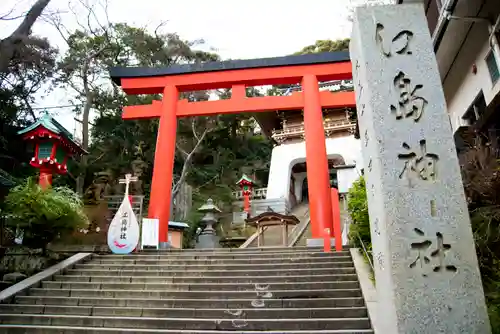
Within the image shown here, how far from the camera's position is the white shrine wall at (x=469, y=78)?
6879 millimetres

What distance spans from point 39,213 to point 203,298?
393 cm

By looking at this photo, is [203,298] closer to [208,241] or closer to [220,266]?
[220,266]

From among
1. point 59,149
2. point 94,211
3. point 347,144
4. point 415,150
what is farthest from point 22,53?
point 415,150

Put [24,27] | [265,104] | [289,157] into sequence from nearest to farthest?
[24,27] → [265,104] → [289,157]

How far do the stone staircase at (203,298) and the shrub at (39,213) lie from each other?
3.03ft

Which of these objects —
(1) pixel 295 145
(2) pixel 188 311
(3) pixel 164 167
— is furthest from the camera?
(1) pixel 295 145

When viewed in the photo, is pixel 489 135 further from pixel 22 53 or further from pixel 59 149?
pixel 22 53

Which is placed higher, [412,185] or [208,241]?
[208,241]

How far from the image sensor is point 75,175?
743 inches

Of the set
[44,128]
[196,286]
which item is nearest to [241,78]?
[44,128]

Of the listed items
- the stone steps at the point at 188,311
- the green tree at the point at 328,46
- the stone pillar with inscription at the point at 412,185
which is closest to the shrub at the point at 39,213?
the stone steps at the point at 188,311

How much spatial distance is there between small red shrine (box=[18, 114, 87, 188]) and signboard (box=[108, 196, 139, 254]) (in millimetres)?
2860

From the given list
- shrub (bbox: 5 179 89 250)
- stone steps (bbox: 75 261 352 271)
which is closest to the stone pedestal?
stone steps (bbox: 75 261 352 271)

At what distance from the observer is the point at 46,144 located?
10539mm
